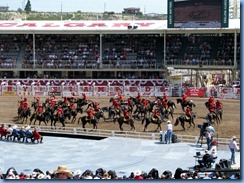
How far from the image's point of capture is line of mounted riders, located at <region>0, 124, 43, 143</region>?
22.0m

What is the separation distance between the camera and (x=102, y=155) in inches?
779

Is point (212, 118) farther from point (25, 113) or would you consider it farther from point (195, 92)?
point (195, 92)

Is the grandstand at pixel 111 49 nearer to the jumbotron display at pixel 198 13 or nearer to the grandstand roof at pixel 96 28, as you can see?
the grandstand roof at pixel 96 28

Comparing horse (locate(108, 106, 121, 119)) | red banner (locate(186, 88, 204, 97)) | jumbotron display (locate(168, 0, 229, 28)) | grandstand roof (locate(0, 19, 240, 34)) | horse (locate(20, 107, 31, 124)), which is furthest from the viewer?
grandstand roof (locate(0, 19, 240, 34))

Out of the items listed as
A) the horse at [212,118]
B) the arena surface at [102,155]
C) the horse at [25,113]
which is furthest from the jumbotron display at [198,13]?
the arena surface at [102,155]

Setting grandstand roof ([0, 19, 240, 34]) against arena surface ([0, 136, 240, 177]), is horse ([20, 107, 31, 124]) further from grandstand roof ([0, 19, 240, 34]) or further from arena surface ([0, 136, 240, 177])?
grandstand roof ([0, 19, 240, 34])

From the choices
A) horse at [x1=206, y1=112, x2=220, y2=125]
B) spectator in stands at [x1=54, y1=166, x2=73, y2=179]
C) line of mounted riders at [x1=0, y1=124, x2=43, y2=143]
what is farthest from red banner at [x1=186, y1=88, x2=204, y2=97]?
spectator in stands at [x1=54, y1=166, x2=73, y2=179]

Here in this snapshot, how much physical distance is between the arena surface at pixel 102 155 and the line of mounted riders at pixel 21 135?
0.35 m

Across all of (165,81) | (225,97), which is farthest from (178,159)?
(165,81)

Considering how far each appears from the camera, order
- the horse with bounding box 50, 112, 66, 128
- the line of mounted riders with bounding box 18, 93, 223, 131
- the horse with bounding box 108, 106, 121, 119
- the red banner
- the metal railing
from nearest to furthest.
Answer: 1. the metal railing
2. the line of mounted riders with bounding box 18, 93, 223, 131
3. the horse with bounding box 50, 112, 66, 128
4. the horse with bounding box 108, 106, 121, 119
5. the red banner

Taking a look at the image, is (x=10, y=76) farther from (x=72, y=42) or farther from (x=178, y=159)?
(x=178, y=159)

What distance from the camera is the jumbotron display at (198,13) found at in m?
40.2

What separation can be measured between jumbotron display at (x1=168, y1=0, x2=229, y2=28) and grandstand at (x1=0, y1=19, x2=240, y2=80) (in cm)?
55

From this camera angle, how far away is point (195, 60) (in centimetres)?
4250
